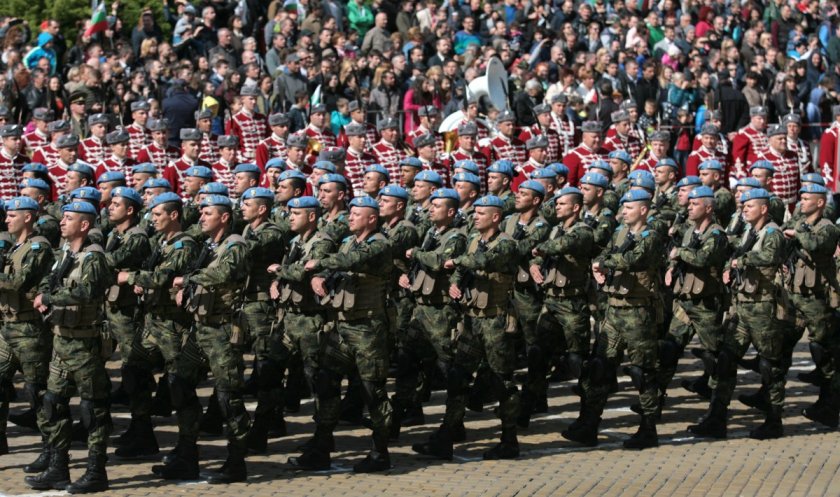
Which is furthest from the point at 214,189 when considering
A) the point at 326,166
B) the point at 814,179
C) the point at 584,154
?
the point at 584,154

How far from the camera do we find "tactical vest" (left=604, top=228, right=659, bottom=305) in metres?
13.1

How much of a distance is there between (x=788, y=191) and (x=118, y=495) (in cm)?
996

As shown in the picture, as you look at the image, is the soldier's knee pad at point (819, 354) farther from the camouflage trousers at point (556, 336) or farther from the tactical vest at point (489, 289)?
the tactical vest at point (489, 289)

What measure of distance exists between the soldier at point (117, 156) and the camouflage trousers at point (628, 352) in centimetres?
631

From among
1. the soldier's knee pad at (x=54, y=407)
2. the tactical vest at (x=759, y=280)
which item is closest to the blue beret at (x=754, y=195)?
the tactical vest at (x=759, y=280)

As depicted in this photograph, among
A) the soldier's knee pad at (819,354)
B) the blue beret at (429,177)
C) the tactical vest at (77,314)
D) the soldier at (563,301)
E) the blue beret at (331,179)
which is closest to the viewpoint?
the tactical vest at (77,314)

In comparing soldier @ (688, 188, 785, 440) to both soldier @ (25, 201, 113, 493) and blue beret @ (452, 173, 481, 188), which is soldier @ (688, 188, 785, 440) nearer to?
blue beret @ (452, 173, 481, 188)

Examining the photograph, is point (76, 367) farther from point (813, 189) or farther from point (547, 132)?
point (547, 132)

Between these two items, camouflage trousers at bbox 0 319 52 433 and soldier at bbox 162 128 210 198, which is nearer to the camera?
camouflage trousers at bbox 0 319 52 433

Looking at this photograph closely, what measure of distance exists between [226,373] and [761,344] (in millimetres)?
4219

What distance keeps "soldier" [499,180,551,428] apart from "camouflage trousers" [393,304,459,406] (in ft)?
2.12

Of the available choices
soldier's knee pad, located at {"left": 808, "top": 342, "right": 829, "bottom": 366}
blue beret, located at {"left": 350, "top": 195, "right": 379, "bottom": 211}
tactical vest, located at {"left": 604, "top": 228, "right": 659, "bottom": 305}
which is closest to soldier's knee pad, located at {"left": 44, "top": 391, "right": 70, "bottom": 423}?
blue beret, located at {"left": 350, "top": 195, "right": 379, "bottom": 211}

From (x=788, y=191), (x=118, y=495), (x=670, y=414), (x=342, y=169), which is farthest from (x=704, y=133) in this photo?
(x=118, y=495)

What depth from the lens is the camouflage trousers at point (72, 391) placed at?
37.9ft
